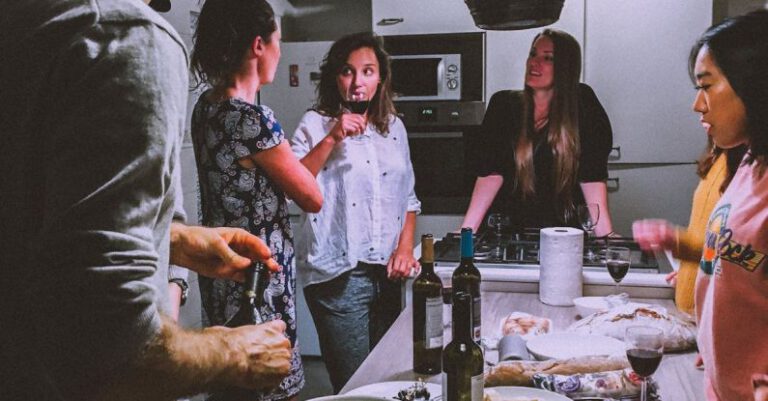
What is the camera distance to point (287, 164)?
2137 millimetres

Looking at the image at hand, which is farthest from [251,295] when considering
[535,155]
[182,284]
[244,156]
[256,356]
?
[535,155]

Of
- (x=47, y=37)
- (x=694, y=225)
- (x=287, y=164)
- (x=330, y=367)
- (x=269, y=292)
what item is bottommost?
(x=330, y=367)

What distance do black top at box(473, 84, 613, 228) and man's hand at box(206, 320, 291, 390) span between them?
205cm

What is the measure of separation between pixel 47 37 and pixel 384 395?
0.85 m

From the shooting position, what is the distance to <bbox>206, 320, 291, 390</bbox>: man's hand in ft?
3.17

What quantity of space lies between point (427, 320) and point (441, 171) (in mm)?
2336

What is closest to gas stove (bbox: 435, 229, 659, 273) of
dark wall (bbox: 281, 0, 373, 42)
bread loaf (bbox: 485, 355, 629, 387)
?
bread loaf (bbox: 485, 355, 629, 387)

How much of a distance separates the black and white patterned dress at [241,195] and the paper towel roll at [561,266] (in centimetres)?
77

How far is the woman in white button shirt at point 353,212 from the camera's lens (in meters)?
2.60

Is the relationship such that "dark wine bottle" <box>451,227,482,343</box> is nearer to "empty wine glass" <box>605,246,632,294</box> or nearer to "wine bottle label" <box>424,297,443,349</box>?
"wine bottle label" <box>424,297,443,349</box>

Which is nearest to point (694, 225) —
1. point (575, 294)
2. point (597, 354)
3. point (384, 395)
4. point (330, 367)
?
point (575, 294)

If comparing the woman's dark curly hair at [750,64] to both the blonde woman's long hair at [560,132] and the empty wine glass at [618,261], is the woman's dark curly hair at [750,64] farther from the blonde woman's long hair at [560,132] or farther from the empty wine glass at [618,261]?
the blonde woman's long hair at [560,132]

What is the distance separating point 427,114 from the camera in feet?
12.3

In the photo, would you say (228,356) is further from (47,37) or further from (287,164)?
(287,164)
